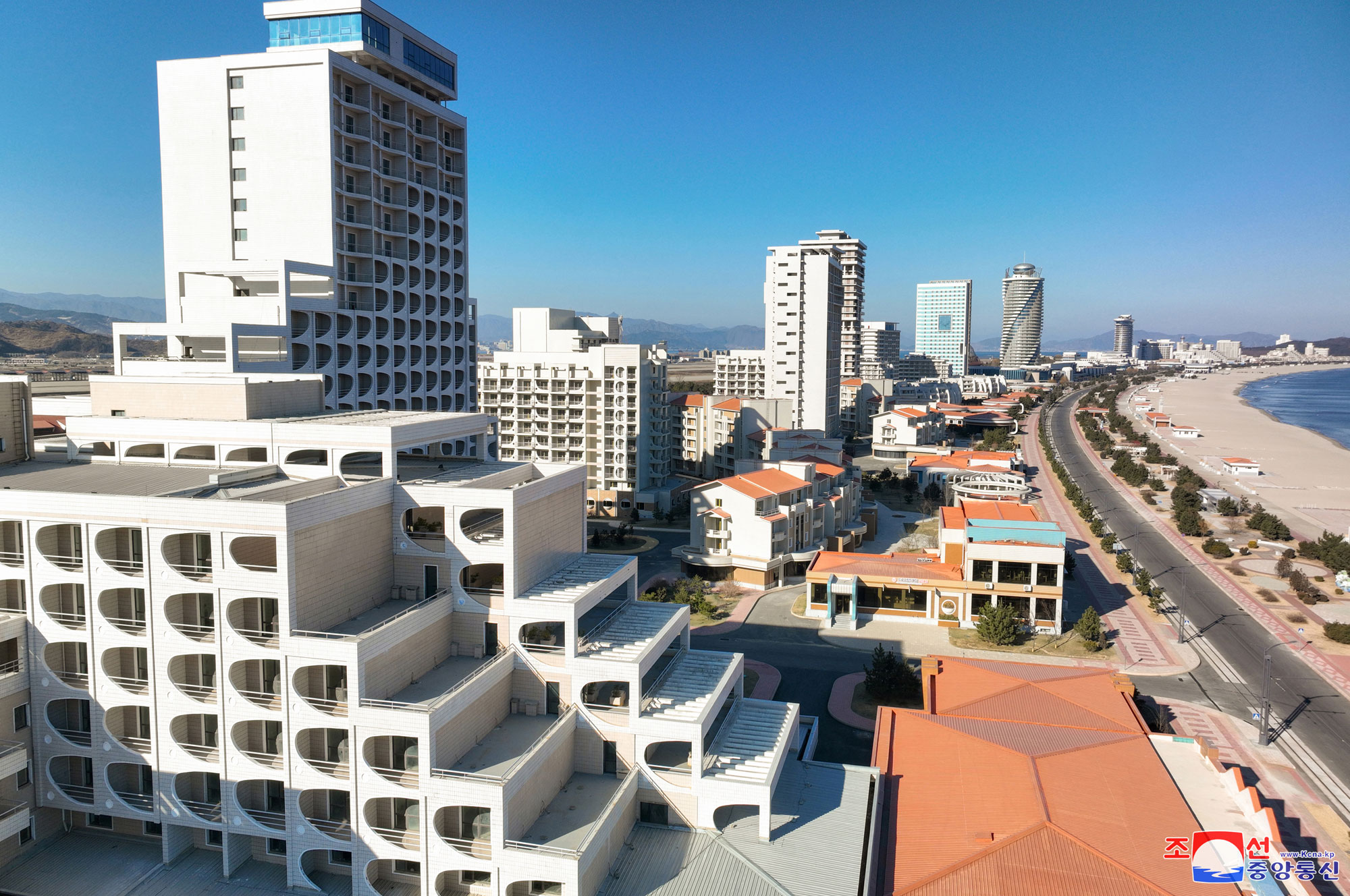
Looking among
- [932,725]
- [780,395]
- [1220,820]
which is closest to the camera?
[1220,820]

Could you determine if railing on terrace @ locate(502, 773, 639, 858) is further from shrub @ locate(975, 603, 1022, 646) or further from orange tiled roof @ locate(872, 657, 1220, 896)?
shrub @ locate(975, 603, 1022, 646)

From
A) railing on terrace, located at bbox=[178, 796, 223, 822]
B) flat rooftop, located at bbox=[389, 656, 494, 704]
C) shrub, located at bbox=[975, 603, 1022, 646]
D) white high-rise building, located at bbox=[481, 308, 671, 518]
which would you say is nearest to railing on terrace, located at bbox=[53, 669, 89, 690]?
railing on terrace, located at bbox=[178, 796, 223, 822]

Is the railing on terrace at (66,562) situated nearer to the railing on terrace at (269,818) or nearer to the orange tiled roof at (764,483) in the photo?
the railing on terrace at (269,818)

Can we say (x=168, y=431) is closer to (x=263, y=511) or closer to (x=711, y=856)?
(x=263, y=511)

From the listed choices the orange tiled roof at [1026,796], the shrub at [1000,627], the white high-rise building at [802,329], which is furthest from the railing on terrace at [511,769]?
the white high-rise building at [802,329]

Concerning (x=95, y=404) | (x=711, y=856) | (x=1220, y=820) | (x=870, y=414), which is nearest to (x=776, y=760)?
(x=711, y=856)

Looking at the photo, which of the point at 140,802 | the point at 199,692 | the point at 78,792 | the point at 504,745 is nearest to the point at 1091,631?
the point at 504,745
